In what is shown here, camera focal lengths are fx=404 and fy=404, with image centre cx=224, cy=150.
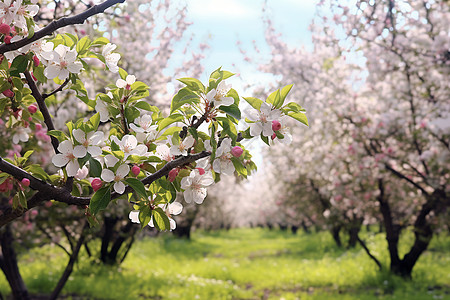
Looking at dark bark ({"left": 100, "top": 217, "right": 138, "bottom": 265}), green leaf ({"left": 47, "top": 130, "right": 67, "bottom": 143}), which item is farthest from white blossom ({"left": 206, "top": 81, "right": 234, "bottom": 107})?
dark bark ({"left": 100, "top": 217, "right": 138, "bottom": 265})

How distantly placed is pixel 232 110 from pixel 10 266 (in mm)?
4955

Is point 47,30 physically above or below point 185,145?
above

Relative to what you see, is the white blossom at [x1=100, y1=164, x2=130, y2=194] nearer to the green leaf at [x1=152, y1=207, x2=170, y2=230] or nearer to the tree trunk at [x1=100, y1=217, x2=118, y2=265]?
the green leaf at [x1=152, y1=207, x2=170, y2=230]

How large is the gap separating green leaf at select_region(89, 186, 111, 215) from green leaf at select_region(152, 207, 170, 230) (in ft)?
0.95

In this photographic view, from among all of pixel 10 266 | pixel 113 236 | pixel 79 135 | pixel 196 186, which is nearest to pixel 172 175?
pixel 196 186

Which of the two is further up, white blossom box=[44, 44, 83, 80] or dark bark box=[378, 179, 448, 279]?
white blossom box=[44, 44, 83, 80]

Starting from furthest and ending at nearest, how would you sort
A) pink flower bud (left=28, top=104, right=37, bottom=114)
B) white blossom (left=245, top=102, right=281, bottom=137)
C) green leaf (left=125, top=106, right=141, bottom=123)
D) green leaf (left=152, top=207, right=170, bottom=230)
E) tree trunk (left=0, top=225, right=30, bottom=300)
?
tree trunk (left=0, top=225, right=30, bottom=300) < pink flower bud (left=28, top=104, right=37, bottom=114) < green leaf (left=125, top=106, right=141, bottom=123) < green leaf (left=152, top=207, right=170, bottom=230) < white blossom (left=245, top=102, right=281, bottom=137)

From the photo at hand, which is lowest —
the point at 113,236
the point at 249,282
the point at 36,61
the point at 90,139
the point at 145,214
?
the point at 249,282

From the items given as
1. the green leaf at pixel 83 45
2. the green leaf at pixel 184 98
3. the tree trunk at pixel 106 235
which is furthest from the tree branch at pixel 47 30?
the tree trunk at pixel 106 235

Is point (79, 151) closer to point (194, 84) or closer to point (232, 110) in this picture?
point (194, 84)

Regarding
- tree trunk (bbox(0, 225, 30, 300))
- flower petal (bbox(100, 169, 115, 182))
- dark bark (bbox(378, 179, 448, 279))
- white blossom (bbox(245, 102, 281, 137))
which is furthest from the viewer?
dark bark (bbox(378, 179, 448, 279))

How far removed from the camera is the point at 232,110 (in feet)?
6.03

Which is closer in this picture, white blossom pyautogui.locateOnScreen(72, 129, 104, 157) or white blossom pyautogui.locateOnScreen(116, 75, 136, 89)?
white blossom pyautogui.locateOnScreen(72, 129, 104, 157)

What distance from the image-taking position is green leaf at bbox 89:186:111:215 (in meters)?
1.79
